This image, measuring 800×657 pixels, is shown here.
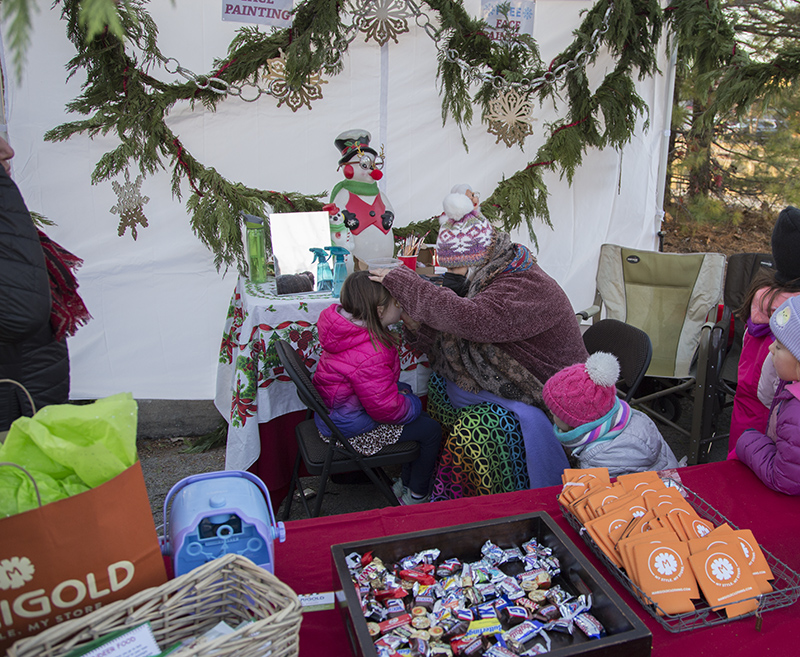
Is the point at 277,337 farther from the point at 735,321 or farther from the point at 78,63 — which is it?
the point at 735,321

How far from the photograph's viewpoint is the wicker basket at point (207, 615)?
26.0 inches

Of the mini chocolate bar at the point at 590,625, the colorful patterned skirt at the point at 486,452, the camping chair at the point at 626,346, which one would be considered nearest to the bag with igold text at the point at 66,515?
the mini chocolate bar at the point at 590,625

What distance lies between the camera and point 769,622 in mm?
899

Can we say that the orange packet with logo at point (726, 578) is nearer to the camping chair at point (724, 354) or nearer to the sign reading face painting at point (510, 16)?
the camping chair at point (724, 354)

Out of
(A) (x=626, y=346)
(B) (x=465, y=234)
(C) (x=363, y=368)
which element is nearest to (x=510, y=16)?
(B) (x=465, y=234)

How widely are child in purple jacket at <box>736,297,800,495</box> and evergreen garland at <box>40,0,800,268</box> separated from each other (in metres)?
2.01

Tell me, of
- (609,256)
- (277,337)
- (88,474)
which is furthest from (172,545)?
(609,256)

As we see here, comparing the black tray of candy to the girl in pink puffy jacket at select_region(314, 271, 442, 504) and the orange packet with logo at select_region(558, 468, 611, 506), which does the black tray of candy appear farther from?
the girl in pink puffy jacket at select_region(314, 271, 442, 504)

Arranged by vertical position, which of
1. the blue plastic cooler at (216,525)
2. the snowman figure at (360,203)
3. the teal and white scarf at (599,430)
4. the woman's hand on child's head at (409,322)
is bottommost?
the teal and white scarf at (599,430)

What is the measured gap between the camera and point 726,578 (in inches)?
36.5

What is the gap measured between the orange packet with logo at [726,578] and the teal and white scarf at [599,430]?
631mm

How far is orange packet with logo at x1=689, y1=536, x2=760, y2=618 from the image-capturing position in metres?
0.90

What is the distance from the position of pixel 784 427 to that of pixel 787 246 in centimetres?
84

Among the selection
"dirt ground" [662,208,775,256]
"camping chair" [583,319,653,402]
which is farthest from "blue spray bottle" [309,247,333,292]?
"dirt ground" [662,208,775,256]
